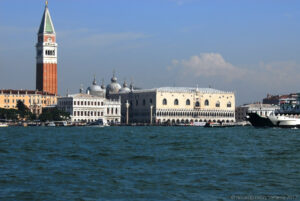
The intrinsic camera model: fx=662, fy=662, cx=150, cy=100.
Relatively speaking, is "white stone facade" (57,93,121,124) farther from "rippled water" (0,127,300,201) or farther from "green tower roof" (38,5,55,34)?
"rippled water" (0,127,300,201)

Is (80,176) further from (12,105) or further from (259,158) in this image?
(12,105)

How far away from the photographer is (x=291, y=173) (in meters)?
24.6

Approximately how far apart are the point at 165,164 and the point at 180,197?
8.63 metres

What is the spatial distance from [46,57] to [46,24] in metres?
7.52

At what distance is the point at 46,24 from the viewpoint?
5768 inches

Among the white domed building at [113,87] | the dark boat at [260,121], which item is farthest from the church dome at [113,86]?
the dark boat at [260,121]

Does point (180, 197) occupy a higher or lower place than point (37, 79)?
lower

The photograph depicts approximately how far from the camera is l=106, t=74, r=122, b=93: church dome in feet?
519

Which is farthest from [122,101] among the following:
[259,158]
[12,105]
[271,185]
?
[271,185]

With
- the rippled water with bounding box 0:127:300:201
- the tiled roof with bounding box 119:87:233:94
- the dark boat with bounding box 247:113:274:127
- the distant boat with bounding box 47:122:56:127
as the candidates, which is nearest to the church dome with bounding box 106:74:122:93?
the tiled roof with bounding box 119:87:233:94

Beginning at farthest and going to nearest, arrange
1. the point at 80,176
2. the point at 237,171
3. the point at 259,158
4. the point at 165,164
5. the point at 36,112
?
the point at 36,112 → the point at 259,158 → the point at 165,164 → the point at 237,171 → the point at 80,176

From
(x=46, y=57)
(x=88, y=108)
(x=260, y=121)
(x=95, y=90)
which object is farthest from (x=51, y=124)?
(x=260, y=121)

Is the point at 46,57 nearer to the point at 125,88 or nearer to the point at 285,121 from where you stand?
the point at 125,88

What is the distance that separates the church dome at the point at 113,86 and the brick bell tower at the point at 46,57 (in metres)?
16.4
